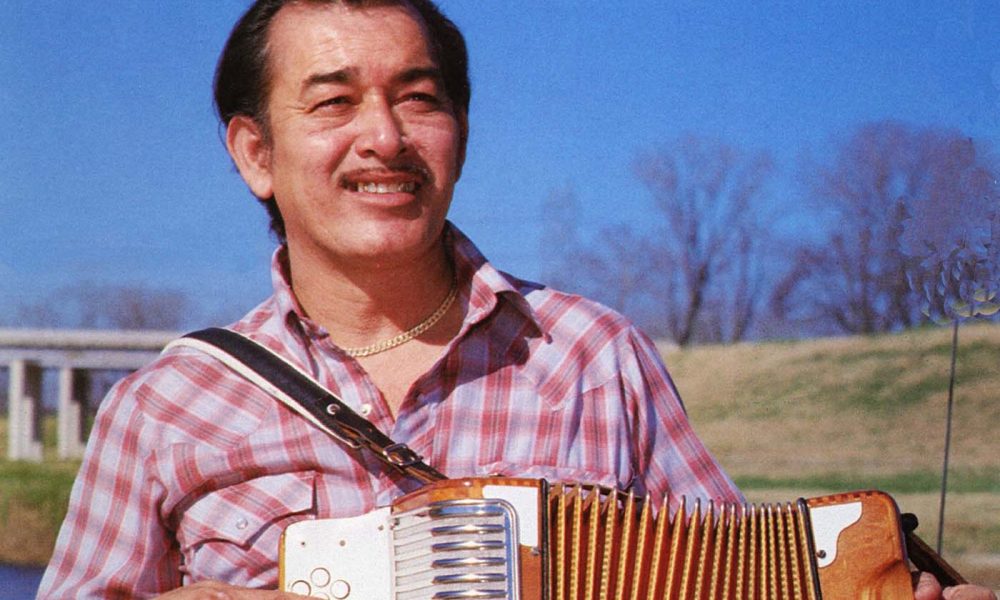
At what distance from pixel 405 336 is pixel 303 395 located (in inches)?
7.9

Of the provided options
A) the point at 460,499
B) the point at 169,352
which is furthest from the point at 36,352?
the point at 460,499

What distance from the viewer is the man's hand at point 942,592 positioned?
1.49 meters

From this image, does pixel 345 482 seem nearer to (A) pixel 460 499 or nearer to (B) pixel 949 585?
(A) pixel 460 499

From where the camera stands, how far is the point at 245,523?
1.67 metres

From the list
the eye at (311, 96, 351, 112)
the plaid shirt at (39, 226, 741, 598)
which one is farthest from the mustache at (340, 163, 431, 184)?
the plaid shirt at (39, 226, 741, 598)

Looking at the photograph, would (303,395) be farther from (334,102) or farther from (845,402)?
(845,402)

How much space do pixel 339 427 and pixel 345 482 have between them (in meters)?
0.08

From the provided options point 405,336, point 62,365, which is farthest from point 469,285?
point 62,365

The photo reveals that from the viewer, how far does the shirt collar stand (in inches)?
70.5

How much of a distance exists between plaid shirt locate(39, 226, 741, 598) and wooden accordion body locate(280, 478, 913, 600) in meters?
0.20

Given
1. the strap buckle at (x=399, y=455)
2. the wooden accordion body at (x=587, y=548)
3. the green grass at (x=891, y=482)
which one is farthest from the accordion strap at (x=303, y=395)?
the green grass at (x=891, y=482)

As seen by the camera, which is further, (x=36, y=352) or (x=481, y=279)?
(x=36, y=352)

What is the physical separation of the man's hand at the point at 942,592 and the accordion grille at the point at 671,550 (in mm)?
137

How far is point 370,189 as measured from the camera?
5.55 feet
